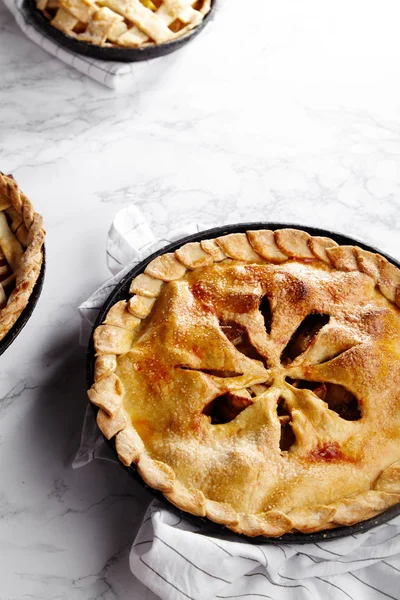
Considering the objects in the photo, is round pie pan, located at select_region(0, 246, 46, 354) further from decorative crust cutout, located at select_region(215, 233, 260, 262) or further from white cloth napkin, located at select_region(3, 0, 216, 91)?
white cloth napkin, located at select_region(3, 0, 216, 91)

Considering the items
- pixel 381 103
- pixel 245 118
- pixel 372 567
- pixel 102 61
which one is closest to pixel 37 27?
pixel 102 61

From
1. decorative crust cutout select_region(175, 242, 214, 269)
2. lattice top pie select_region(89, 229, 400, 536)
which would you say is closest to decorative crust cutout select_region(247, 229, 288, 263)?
lattice top pie select_region(89, 229, 400, 536)

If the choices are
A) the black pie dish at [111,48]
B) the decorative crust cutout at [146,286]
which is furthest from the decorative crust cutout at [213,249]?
the black pie dish at [111,48]

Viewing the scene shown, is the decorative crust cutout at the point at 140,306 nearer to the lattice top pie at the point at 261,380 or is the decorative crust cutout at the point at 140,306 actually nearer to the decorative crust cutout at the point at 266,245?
the lattice top pie at the point at 261,380

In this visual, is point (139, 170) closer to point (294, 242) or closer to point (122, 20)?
point (122, 20)

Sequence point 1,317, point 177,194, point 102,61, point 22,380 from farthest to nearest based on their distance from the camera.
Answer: point 102,61 → point 177,194 → point 22,380 → point 1,317

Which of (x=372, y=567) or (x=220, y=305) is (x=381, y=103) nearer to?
(x=220, y=305)
